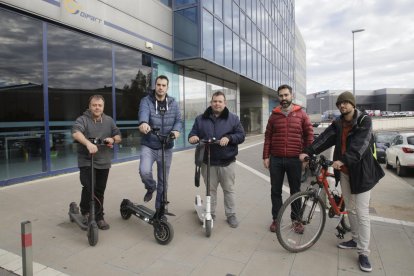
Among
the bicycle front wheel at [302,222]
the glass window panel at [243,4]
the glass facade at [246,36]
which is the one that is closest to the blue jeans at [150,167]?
the bicycle front wheel at [302,222]

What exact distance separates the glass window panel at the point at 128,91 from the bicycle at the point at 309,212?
7899 mm

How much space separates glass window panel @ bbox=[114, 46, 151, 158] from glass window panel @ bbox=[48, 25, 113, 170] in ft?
2.68

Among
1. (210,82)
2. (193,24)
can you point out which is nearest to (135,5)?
(193,24)

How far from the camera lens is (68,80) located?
8602 mm

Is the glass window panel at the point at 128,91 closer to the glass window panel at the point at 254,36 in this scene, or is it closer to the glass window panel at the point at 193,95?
the glass window panel at the point at 193,95

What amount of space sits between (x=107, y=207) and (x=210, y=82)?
12755mm

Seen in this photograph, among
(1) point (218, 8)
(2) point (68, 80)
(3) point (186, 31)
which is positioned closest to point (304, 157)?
(2) point (68, 80)

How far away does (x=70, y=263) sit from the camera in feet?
10.9

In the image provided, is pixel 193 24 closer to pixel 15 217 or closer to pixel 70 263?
pixel 15 217

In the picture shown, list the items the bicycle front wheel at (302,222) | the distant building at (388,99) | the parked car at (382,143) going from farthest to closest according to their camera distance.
→ the distant building at (388,99) → the parked car at (382,143) → the bicycle front wheel at (302,222)

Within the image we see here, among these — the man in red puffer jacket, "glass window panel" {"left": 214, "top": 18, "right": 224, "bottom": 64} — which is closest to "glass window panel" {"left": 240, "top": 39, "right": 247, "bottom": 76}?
"glass window panel" {"left": 214, "top": 18, "right": 224, "bottom": 64}

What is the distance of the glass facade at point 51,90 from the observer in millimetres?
7137

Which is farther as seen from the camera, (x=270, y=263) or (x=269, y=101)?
(x=269, y=101)

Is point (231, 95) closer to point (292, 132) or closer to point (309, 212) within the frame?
point (292, 132)
